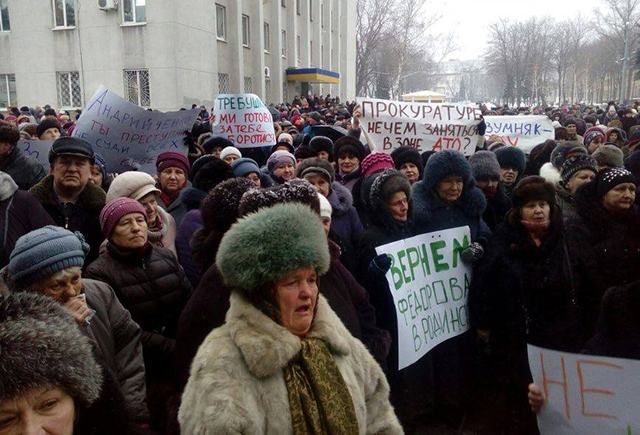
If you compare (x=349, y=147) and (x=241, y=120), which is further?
(x=241, y=120)

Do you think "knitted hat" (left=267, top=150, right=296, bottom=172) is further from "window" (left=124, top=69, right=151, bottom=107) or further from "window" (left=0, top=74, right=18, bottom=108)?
"window" (left=0, top=74, right=18, bottom=108)

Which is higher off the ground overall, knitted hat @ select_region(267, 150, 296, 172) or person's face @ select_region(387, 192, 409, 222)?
knitted hat @ select_region(267, 150, 296, 172)

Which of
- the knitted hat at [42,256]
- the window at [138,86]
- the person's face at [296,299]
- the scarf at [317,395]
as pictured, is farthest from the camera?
the window at [138,86]

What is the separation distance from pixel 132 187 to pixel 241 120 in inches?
178

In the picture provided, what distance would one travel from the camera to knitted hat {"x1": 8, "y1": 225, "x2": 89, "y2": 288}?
2.33 meters

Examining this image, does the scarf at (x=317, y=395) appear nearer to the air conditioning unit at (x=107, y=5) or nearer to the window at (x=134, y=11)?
the window at (x=134, y=11)

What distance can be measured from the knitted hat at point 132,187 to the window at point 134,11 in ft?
64.3

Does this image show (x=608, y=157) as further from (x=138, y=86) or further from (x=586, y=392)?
(x=138, y=86)

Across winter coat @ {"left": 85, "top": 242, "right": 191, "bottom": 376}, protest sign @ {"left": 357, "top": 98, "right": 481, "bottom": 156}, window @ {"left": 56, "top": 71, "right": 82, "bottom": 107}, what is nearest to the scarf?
winter coat @ {"left": 85, "top": 242, "right": 191, "bottom": 376}

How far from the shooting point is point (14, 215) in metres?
3.44

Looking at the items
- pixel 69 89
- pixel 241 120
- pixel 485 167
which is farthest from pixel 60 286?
pixel 69 89

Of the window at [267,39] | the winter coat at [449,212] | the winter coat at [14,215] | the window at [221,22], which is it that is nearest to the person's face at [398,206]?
the winter coat at [449,212]

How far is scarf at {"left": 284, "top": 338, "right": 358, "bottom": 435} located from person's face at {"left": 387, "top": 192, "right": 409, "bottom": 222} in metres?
2.00

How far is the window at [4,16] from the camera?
908 inches
